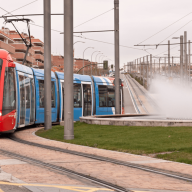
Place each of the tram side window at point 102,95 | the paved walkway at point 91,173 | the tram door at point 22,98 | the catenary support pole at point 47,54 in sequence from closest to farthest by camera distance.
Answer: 1. the paved walkway at point 91,173
2. the tram door at point 22,98
3. the catenary support pole at point 47,54
4. the tram side window at point 102,95

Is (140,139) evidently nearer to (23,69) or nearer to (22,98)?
(22,98)

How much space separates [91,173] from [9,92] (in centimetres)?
867

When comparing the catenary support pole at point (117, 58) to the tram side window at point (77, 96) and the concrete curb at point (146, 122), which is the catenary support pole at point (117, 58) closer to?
the tram side window at point (77, 96)

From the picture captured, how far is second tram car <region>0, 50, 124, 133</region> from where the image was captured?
15.8 meters

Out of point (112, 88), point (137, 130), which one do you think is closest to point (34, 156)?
point (137, 130)

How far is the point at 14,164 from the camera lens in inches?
348

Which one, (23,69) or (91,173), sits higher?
(23,69)

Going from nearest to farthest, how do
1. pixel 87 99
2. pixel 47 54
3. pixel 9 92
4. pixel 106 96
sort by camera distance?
pixel 9 92 → pixel 47 54 → pixel 87 99 → pixel 106 96

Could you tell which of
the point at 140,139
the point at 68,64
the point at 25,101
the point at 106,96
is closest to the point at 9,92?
the point at 68,64

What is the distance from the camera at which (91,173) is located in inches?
312

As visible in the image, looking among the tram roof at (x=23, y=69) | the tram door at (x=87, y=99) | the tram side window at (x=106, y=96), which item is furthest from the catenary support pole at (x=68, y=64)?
the tram side window at (x=106, y=96)

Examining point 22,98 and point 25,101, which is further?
point 25,101

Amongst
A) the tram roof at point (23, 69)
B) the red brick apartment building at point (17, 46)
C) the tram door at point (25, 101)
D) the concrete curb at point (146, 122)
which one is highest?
the red brick apartment building at point (17, 46)

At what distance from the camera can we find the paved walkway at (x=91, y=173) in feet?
21.5
